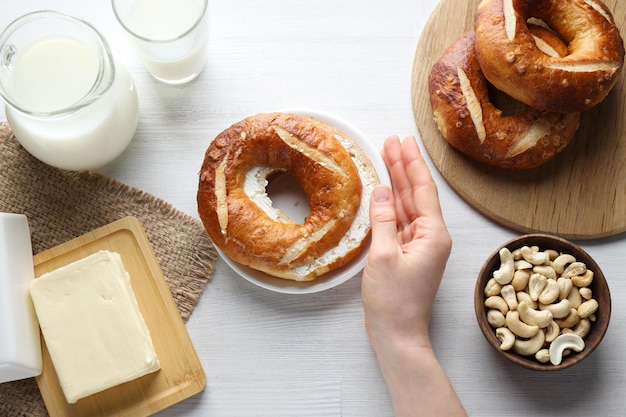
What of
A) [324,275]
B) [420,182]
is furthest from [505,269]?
[324,275]

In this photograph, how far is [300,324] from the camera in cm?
157

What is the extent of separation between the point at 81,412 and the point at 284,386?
1.53ft

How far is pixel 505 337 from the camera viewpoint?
1.42 metres

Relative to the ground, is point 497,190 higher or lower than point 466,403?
higher

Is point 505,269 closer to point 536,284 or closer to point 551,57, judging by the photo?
point 536,284

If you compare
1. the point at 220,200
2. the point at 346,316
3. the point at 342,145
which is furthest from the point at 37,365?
the point at 342,145

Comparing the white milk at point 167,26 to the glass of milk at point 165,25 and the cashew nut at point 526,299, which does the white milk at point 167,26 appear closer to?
the glass of milk at point 165,25

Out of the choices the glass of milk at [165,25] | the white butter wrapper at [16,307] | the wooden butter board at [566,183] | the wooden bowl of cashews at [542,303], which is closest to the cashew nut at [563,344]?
the wooden bowl of cashews at [542,303]

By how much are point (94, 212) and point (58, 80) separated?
0.34 m

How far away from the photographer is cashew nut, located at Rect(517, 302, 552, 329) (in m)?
1.40

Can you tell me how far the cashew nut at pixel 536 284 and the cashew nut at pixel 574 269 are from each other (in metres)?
0.05

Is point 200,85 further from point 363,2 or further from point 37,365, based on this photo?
point 37,365

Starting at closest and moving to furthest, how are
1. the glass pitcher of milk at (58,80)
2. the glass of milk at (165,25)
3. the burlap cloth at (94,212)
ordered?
the glass pitcher of milk at (58,80) → the glass of milk at (165,25) → the burlap cloth at (94,212)

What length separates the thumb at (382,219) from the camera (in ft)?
4.54
